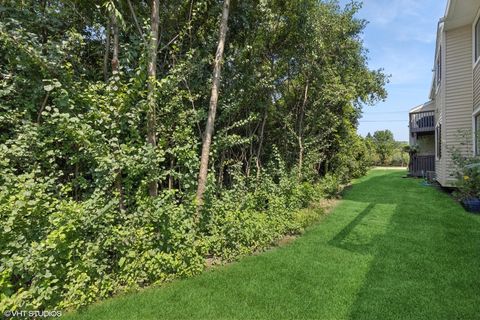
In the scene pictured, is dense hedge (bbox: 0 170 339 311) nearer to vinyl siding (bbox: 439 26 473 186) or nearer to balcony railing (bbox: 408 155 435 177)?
vinyl siding (bbox: 439 26 473 186)

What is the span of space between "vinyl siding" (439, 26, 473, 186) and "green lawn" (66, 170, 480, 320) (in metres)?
3.91

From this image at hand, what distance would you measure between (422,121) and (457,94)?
8307 millimetres

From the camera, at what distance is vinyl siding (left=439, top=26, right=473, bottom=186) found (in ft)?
25.5

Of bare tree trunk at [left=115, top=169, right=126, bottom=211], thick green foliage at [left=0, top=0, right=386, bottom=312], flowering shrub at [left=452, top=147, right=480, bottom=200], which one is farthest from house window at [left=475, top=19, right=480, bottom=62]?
bare tree trunk at [left=115, top=169, right=126, bottom=211]

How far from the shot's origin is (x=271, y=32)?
554 cm

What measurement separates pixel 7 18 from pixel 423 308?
514 centimetres

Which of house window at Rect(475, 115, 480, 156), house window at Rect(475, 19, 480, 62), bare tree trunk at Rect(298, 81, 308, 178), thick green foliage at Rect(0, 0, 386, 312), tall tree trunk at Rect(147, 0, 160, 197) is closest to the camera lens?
thick green foliage at Rect(0, 0, 386, 312)

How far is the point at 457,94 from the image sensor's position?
8039 millimetres

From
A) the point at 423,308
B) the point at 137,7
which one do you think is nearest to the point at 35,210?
the point at 137,7

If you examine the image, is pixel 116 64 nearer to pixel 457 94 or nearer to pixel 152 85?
pixel 152 85

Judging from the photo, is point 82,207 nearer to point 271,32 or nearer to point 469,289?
point 469,289

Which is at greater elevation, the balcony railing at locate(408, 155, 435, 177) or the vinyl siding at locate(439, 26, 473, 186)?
the vinyl siding at locate(439, 26, 473, 186)

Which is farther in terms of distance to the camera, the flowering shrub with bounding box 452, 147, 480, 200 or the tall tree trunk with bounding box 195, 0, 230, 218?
the flowering shrub with bounding box 452, 147, 480, 200

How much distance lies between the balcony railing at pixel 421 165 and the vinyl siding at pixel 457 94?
6.10 metres
